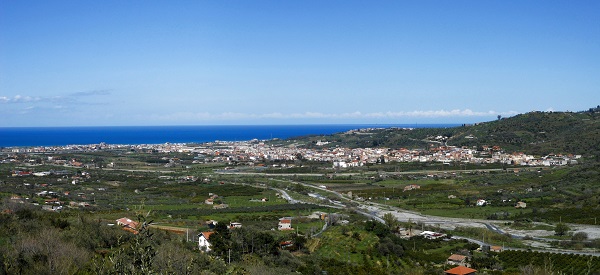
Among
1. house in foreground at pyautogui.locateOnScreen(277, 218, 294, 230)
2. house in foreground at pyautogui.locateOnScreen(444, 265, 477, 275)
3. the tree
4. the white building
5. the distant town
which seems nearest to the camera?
house in foreground at pyautogui.locateOnScreen(444, 265, 477, 275)

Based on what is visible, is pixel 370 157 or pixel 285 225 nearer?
pixel 285 225

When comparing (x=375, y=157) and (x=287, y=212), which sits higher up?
(x=375, y=157)

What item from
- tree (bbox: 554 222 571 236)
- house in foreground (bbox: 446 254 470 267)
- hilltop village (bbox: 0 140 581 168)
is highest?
hilltop village (bbox: 0 140 581 168)

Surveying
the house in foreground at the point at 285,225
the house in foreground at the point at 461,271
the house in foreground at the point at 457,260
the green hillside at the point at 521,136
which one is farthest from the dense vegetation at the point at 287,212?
the house in foreground at the point at 461,271

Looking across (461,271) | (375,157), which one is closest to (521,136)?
(375,157)

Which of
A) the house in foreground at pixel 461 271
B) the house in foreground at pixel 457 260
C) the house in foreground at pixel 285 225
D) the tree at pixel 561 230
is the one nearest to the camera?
the house in foreground at pixel 461 271

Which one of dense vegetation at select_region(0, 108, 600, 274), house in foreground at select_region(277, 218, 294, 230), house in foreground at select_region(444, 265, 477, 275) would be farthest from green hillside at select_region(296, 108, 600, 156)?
house in foreground at select_region(444, 265, 477, 275)

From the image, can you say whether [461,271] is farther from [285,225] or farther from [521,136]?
[521,136]

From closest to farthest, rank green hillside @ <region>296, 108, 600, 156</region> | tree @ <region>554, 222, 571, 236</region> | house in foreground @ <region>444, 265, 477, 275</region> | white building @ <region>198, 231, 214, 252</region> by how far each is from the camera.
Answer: house in foreground @ <region>444, 265, 477, 275</region> → white building @ <region>198, 231, 214, 252</region> → tree @ <region>554, 222, 571, 236</region> → green hillside @ <region>296, 108, 600, 156</region>

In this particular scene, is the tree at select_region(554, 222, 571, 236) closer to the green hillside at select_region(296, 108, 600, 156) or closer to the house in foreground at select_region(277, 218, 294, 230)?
the house in foreground at select_region(277, 218, 294, 230)

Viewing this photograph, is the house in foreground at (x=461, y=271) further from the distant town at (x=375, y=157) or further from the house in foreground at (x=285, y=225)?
the distant town at (x=375, y=157)

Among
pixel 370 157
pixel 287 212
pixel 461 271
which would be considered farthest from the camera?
→ pixel 370 157

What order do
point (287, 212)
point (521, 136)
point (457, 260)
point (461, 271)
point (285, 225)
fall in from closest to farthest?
point (461, 271)
point (457, 260)
point (285, 225)
point (287, 212)
point (521, 136)

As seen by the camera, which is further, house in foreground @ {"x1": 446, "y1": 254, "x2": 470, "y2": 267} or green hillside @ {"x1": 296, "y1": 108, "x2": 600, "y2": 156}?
green hillside @ {"x1": 296, "y1": 108, "x2": 600, "y2": 156}
